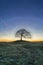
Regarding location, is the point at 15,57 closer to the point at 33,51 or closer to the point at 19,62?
the point at 19,62

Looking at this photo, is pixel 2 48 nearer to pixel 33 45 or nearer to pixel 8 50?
pixel 8 50

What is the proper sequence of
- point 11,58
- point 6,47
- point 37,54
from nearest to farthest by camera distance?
1. point 11,58
2. point 37,54
3. point 6,47

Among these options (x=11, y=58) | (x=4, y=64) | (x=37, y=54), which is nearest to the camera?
A: (x=4, y=64)

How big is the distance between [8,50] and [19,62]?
183 cm

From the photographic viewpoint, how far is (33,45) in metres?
11.4

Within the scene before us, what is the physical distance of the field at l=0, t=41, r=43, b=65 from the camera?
9406 mm

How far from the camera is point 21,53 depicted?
34.0 ft

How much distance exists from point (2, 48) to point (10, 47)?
60cm

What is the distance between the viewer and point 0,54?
1041 cm

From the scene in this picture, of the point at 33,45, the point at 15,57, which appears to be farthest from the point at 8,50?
the point at 33,45

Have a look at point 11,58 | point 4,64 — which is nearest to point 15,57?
point 11,58

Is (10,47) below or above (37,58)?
above

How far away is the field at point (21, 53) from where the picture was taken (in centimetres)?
941

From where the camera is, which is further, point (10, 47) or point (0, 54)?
point (10, 47)
